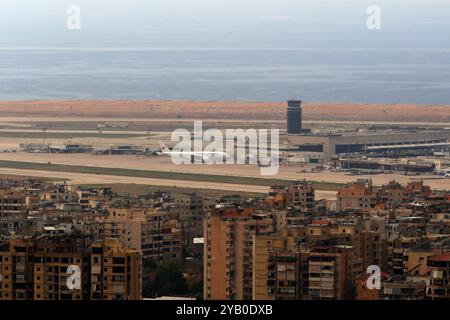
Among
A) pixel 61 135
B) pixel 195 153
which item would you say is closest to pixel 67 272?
pixel 195 153

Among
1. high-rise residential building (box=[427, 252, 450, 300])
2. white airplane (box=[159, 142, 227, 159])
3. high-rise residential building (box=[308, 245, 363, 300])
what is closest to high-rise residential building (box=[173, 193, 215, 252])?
high-rise residential building (box=[308, 245, 363, 300])

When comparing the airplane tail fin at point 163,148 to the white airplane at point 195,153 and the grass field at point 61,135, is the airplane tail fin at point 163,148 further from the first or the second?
the grass field at point 61,135

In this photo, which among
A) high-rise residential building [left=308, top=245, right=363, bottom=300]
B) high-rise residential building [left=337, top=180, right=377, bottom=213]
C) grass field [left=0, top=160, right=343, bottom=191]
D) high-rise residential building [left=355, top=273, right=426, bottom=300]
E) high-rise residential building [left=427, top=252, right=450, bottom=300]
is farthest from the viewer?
grass field [left=0, top=160, right=343, bottom=191]

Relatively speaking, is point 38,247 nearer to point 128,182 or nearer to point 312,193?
point 312,193

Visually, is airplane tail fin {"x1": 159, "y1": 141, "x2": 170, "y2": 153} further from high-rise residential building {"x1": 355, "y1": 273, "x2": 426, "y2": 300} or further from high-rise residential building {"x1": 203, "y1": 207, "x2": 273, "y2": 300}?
high-rise residential building {"x1": 355, "y1": 273, "x2": 426, "y2": 300}

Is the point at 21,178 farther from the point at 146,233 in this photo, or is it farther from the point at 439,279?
the point at 439,279

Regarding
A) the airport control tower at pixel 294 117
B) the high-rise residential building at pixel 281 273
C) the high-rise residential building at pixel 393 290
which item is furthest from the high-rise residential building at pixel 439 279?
the airport control tower at pixel 294 117

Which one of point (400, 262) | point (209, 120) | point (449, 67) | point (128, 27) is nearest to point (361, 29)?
point (128, 27)
